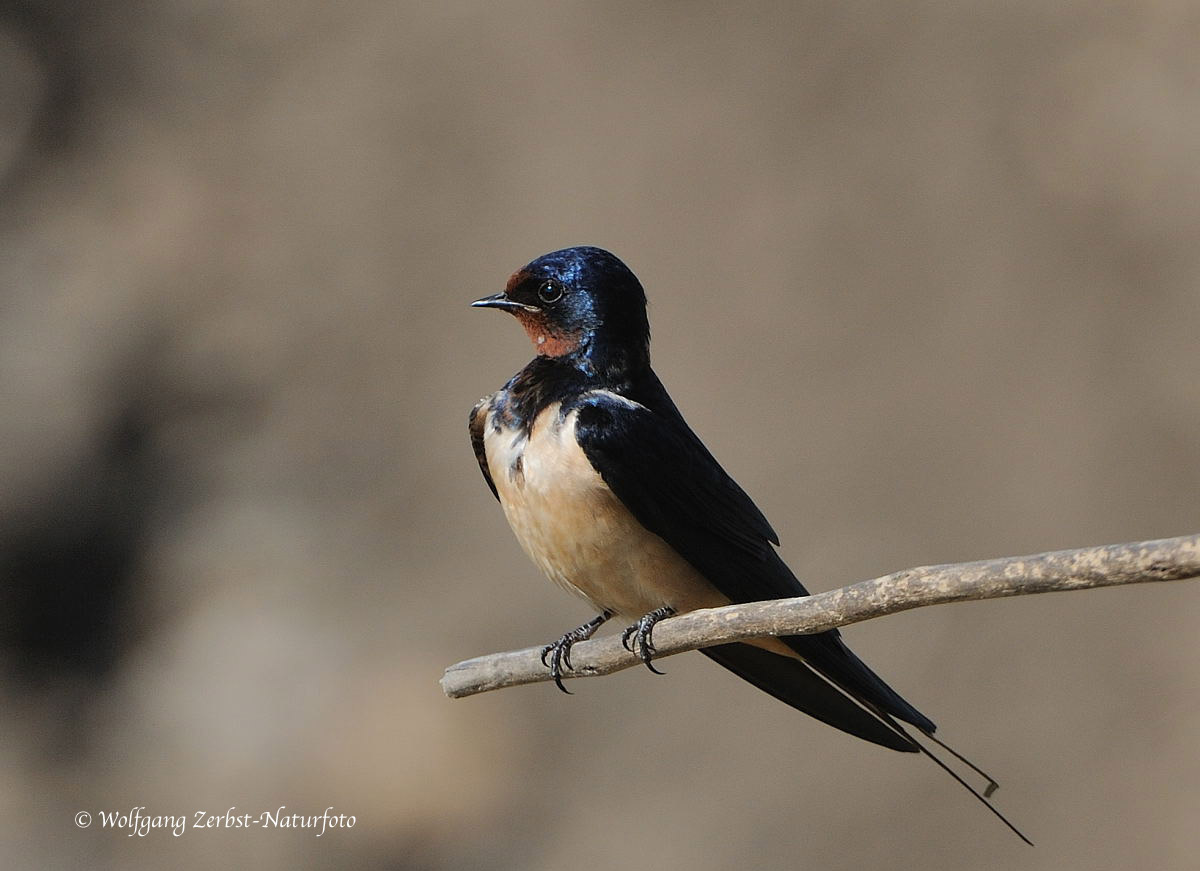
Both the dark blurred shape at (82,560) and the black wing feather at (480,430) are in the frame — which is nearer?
the black wing feather at (480,430)

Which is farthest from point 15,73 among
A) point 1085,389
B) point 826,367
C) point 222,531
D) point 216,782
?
point 1085,389

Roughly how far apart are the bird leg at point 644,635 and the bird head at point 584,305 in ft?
0.83

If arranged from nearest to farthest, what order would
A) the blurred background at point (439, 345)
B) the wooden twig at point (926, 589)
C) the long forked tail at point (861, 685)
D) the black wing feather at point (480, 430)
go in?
1. the wooden twig at point (926, 589)
2. the long forked tail at point (861, 685)
3. the black wing feather at point (480, 430)
4. the blurred background at point (439, 345)

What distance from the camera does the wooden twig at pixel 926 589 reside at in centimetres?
81

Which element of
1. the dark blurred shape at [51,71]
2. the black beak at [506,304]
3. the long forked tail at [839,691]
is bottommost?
the long forked tail at [839,691]

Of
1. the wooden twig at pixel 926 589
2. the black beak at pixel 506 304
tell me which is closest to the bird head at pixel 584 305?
the black beak at pixel 506 304

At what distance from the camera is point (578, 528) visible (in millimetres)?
1354

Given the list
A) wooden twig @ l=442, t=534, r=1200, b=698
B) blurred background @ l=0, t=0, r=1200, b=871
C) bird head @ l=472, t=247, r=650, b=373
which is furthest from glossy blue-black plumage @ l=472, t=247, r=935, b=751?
blurred background @ l=0, t=0, r=1200, b=871

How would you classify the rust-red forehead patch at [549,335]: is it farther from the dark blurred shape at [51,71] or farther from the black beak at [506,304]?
the dark blurred shape at [51,71]

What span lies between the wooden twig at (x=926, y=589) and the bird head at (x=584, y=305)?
0.28 meters

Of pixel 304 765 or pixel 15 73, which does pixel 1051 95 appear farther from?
pixel 15 73

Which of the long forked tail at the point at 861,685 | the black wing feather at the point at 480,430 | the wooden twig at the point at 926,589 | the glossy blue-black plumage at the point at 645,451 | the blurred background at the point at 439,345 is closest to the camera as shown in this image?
the wooden twig at the point at 926,589

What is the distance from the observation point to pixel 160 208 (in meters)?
4.82

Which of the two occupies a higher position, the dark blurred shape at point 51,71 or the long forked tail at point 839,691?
the dark blurred shape at point 51,71
